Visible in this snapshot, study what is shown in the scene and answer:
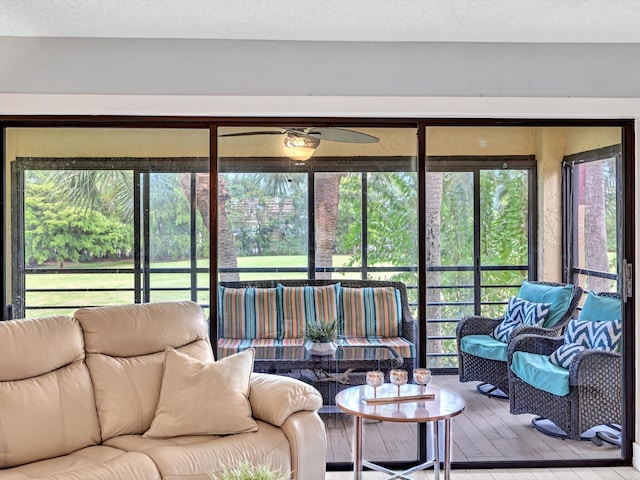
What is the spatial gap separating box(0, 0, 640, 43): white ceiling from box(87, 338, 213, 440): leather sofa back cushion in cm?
176

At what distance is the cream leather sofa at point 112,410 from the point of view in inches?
101

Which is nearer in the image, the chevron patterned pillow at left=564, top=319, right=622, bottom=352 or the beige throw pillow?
the beige throw pillow

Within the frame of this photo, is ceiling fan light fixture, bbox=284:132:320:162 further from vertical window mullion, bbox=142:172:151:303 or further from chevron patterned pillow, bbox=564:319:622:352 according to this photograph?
chevron patterned pillow, bbox=564:319:622:352

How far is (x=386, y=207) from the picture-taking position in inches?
143

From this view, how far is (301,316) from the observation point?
361 centimetres

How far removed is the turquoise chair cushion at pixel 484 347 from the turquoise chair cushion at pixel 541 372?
8 centimetres

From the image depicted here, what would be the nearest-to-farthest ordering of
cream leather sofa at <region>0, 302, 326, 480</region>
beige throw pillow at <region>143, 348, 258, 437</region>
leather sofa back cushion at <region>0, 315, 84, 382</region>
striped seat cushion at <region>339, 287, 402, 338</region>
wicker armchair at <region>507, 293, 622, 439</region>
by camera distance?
cream leather sofa at <region>0, 302, 326, 480</region> < leather sofa back cushion at <region>0, 315, 84, 382</region> < beige throw pillow at <region>143, 348, 258, 437</region> < wicker armchair at <region>507, 293, 622, 439</region> < striped seat cushion at <region>339, 287, 402, 338</region>

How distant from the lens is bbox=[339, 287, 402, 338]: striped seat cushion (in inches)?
142

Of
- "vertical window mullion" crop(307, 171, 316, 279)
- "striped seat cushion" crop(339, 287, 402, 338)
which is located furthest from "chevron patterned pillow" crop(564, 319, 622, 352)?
"vertical window mullion" crop(307, 171, 316, 279)

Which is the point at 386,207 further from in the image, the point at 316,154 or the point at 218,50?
the point at 218,50

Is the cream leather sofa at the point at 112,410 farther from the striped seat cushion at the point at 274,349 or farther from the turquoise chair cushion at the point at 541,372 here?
the turquoise chair cushion at the point at 541,372

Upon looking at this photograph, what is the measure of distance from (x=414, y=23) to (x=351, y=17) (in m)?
0.36

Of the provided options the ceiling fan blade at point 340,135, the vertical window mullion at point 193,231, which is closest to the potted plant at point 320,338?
the vertical window mullion at point 193,231

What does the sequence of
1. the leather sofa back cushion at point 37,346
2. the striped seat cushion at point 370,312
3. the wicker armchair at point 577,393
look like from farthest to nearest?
the striped seat cushion at point 370,312 → the wicker armchair at point 577,393 → the leather sofa back cushion at point 37,346
